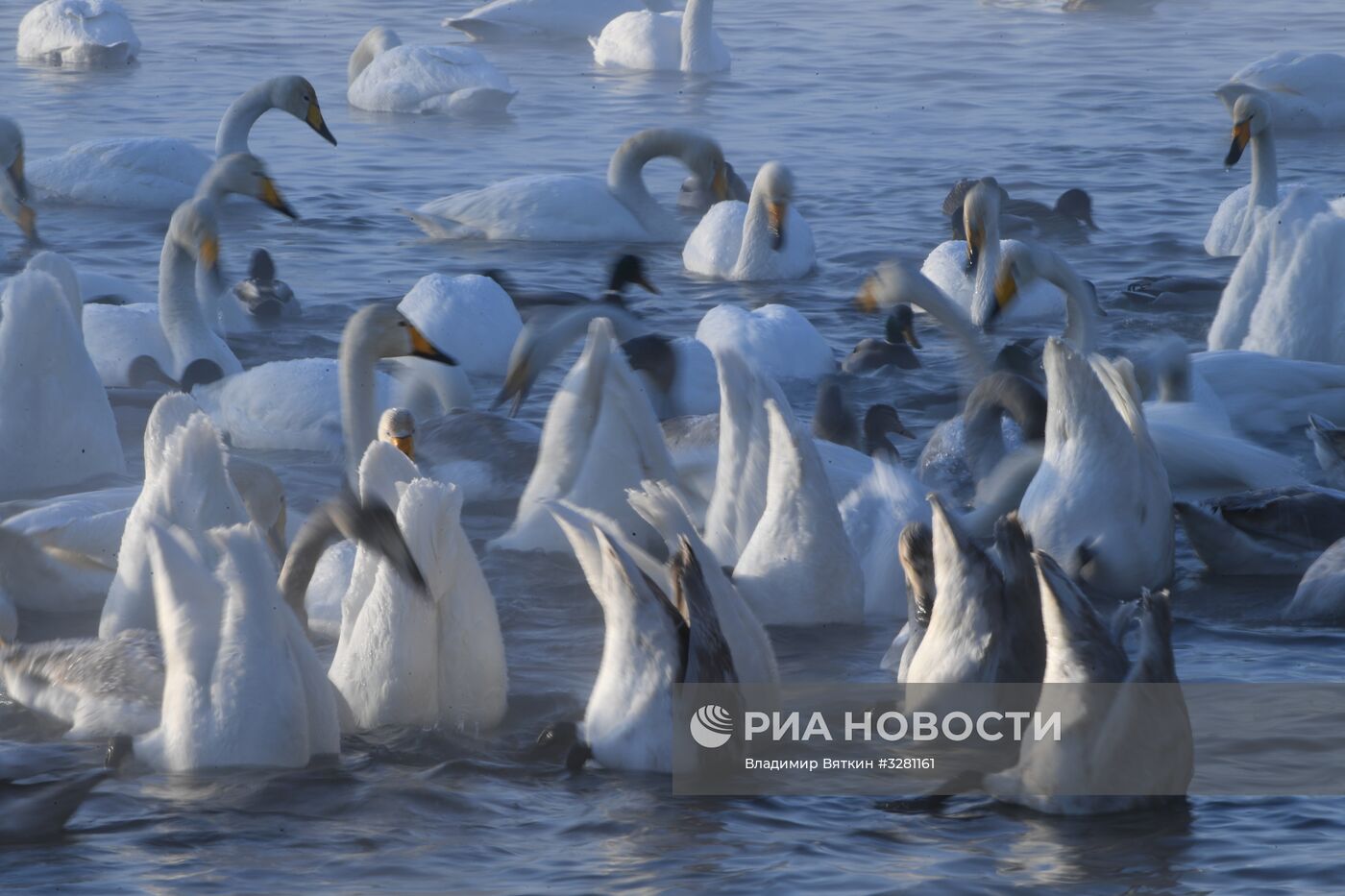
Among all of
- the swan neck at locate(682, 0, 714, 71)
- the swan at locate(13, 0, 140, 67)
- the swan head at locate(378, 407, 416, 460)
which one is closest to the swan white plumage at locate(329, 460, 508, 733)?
the swan head at locate(378, 407, 416, 460)

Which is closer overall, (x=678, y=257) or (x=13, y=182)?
(x=13, y=182)

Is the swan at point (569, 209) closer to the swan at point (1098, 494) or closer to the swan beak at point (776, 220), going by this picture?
the swan beak at point (776, 220)

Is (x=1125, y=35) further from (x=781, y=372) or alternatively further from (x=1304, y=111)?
(x=781, y=372)

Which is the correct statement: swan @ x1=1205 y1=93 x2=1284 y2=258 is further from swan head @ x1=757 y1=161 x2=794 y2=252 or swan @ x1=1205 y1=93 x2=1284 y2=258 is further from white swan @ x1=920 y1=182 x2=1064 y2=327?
swan head @ x1=757 y1=161 x2=794 y2=252

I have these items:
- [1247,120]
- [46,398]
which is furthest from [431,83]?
[46,398]

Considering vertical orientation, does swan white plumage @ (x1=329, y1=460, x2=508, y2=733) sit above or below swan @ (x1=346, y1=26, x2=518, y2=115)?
below

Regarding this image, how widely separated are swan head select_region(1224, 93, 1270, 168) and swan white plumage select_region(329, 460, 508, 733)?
8838 millimetres

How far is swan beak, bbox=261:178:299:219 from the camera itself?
1290cm

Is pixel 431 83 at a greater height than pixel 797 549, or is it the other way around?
pixel 431 83

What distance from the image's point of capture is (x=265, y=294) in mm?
12000

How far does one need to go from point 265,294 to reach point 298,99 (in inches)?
189

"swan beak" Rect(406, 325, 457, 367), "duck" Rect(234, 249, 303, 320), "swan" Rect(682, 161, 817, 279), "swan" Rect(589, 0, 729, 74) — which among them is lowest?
"swan beak" Rect(406, 325, 457, 367)

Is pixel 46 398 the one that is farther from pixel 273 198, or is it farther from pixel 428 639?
pixel 273 198

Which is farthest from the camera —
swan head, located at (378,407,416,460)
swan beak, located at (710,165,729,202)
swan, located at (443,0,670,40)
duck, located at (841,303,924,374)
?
swan, located at (443,0,670,40)
